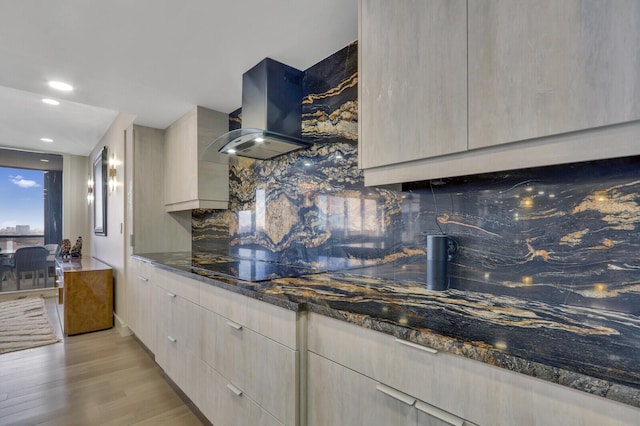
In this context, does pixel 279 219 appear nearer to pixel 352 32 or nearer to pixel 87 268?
pixel 352 32

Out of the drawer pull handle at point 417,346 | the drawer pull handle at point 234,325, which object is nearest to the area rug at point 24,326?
the drawer pull handle at point 234,325

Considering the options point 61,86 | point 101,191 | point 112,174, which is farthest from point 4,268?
point 61,86

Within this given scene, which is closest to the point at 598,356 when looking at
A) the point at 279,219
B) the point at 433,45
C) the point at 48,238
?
the point at 433,45

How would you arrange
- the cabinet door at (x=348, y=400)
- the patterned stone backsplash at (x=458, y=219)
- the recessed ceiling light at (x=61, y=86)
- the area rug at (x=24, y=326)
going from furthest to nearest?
1. the area rug at (x=24, y=326)
2. the recessed ceiling light at (x=61, y=86)
3. the patterned stone backsplash at (x=458, y=219)
4. the cabinet door at (x=348, y=400)

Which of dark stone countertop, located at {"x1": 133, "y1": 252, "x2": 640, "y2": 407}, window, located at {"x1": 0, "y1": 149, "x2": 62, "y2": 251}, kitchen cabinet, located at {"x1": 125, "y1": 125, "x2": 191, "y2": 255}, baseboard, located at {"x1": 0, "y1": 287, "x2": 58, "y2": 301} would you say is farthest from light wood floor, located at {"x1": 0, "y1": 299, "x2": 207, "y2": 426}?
window, located at {"x1": 0, "y1": 149, "x2": 62, "y2": 251}

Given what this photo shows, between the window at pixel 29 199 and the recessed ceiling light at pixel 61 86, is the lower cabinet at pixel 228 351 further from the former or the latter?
the window at pixel 29 199

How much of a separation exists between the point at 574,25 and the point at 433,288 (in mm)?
960

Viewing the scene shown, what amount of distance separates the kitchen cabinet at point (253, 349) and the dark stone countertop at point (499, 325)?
0.09 m

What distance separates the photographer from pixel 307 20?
62.6 inches

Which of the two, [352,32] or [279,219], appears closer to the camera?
[352,32]

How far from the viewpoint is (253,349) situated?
1.38 meters

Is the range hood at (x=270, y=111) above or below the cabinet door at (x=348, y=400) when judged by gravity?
above

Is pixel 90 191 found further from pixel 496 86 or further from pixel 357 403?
pixel 496 86

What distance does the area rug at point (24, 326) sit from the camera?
315 centimetres
